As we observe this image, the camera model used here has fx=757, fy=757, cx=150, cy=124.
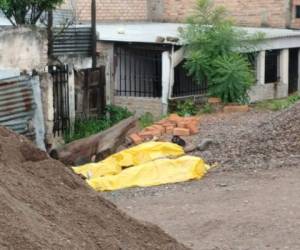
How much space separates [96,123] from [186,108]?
2137 mm

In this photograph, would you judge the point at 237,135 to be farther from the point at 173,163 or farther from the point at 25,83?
the point at 25,83

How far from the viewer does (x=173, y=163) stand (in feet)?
35.7

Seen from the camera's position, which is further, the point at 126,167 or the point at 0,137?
the point at 126,167

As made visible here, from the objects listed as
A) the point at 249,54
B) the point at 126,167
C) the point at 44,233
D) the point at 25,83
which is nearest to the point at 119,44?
the point at 249,54

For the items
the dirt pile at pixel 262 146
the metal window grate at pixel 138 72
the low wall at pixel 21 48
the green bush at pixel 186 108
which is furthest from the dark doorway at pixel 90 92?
the dirt pile at pixel 262 146

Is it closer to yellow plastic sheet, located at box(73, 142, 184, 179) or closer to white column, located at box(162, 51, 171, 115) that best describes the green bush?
white column, located at box(162, 51, 171, 115)

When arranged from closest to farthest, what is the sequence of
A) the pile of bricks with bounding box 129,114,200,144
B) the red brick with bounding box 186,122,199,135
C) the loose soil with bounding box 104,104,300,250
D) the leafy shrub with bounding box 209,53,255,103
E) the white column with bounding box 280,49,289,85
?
the loose soil with bounding box 104,104,300,250
the pile of bricks with bounding box 129,114,200,144
the red brick with bounding box 186,122,199,135
the leafy shrub with bounding box 209,53,255,103
the white column with bounding box 280,49,289,85

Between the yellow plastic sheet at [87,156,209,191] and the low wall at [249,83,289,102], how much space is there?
7.68 metres

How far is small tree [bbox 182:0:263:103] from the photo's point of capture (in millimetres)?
16312

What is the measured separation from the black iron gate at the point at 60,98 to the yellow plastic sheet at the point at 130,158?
3.08m

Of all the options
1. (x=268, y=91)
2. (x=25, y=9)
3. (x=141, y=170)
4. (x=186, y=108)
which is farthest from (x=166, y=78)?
(x=141, y=170)

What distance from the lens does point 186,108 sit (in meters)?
16.9

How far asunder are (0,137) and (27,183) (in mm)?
732

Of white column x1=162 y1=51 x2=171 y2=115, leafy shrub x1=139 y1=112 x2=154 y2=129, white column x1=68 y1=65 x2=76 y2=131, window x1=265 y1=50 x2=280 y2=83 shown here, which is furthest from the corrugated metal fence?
window x1=265 y1=50 x2=280 y2=83
